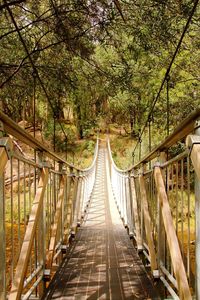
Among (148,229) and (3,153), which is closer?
(3,153)

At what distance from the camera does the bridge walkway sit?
2311 millimetres

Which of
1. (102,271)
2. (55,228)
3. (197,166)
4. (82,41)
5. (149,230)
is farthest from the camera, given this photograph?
(82,41)

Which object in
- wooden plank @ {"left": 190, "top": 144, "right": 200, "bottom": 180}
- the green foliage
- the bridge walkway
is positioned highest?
the green foliage

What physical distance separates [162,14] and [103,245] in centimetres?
236

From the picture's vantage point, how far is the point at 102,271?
2.91 meters

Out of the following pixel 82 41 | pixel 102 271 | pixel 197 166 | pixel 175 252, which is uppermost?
pixel 82 41

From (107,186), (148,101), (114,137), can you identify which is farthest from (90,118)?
(148,101)

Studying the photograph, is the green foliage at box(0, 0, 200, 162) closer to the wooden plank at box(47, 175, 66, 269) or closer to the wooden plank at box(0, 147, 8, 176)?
the wooden plank at box(47, 175, 66, 269)

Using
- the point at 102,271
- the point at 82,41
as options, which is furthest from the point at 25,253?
the point at 82,41

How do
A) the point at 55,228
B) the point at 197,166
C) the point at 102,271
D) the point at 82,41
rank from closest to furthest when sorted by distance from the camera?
the point at 197,166
the point at 55,228
the point at 102,271
the point at 82,41

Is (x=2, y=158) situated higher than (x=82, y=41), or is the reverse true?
(x=82, y=41)

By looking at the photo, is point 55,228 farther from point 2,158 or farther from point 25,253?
point 2,158

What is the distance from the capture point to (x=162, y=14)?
3.87m

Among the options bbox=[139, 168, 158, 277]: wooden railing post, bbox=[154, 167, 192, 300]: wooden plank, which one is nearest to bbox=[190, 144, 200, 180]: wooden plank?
bbox=[154, 167, 192, 300]: wooden plank
